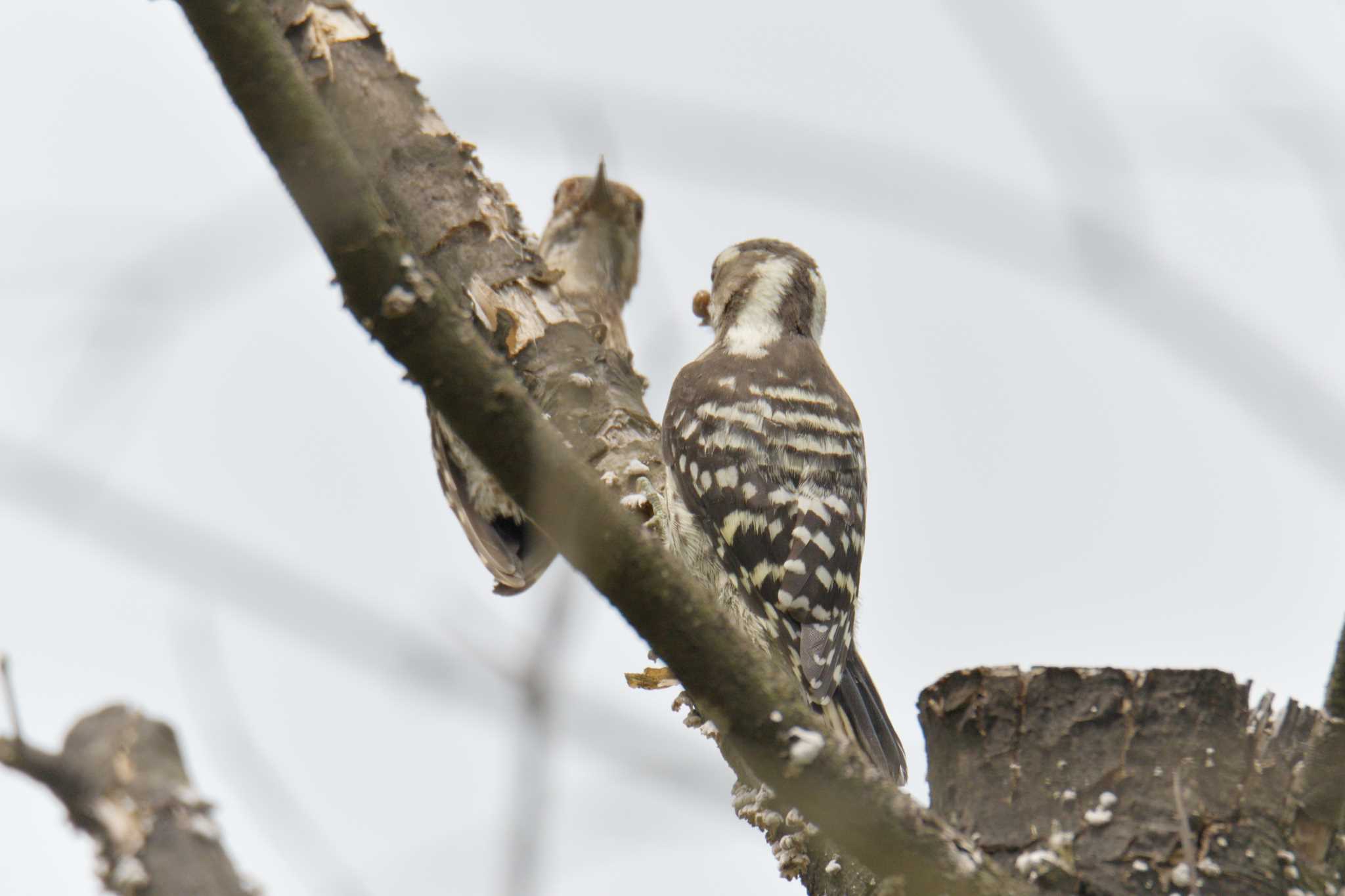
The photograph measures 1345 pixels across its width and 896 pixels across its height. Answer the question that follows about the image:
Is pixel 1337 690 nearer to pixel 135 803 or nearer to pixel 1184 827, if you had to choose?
pixel 1184 827

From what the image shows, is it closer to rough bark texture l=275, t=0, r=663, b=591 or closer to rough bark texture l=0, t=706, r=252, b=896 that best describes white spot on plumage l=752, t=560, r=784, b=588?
rough bark texture l=275, t=0, r=663, b=591

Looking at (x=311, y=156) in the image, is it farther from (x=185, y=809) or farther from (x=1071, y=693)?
(x=1071, y=693)

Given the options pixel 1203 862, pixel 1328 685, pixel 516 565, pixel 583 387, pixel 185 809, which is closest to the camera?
pixel 185 809

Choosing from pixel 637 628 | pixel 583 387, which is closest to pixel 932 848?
pixel 637 628

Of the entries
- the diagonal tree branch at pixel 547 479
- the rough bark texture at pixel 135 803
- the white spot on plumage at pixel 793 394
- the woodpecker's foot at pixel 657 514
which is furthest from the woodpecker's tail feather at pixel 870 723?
the rough bark texture at pixel 135 803

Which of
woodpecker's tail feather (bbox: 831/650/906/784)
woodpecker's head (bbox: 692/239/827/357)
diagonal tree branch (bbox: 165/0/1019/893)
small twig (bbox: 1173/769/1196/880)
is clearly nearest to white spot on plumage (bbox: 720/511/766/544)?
woodpecker's tail feather (bbox: 831/650/906/784)

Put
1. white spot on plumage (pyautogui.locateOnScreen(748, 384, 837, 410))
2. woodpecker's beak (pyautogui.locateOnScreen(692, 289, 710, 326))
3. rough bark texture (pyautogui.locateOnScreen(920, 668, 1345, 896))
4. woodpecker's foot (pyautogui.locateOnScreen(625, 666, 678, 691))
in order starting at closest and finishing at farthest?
1. rough bark texture (pyautogui.locateOnScreen(920, 668, 1345, 896))
2. woodpecker's foot (pyautogui.locateOnScreen(625, 666, 678, 691))
3. white spot on plumage (pyautogui.locateOnScreen(748, 384, 837, 410))
4. woodpecker's beak (pyautogui.locateOnScreen(692, 289, 710, 326))

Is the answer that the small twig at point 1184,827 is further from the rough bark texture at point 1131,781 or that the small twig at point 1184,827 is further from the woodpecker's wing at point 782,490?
the woodpecker's wing at point 782,490

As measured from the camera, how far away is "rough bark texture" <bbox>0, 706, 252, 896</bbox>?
1212 millimetres

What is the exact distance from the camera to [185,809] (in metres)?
1.23

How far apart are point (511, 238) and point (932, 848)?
112 inches

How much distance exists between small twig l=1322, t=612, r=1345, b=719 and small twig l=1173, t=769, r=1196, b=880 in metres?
0.30

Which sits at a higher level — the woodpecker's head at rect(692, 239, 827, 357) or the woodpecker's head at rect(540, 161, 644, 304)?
the woodpecker's head at rect(540, 161, 644, 304)

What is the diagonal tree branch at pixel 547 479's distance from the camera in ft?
5.52
